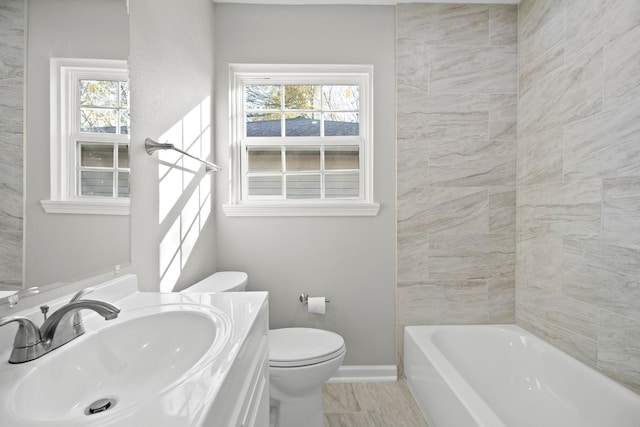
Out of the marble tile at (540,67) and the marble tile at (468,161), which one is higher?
the marble tile at (540,67)

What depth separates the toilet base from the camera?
1.65 m

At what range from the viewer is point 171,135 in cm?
154

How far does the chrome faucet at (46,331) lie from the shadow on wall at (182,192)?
69 centimetres

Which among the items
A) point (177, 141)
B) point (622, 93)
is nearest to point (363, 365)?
point (177, 141)

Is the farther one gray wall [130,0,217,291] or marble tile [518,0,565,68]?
marble tile [518,0,565,68]

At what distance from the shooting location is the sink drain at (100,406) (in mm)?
669

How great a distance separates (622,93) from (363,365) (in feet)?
6.60

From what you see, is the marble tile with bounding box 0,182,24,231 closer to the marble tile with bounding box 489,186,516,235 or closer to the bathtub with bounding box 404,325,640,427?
the bathtub with bounding box 404,325,640,427

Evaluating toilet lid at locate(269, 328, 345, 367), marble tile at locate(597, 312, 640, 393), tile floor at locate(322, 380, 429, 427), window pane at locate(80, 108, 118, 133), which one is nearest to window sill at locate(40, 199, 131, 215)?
window pane at locate(80, 108, 118, 133)

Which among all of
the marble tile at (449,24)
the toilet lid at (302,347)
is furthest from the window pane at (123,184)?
the marble tile at (449,24)

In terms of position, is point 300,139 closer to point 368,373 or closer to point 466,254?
point 466,254

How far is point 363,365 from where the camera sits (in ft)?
7.34

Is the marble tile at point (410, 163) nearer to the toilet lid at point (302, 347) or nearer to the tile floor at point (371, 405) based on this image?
the toilet lid at point (302, 347)

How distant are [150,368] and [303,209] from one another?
1.46m
